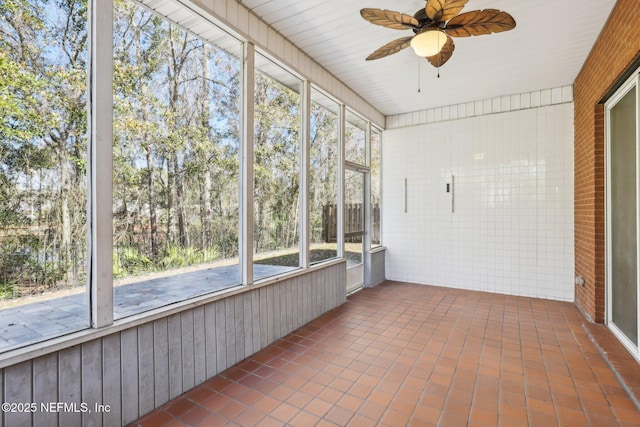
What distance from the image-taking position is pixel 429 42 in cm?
227

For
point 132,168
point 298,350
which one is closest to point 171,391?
point 298,350

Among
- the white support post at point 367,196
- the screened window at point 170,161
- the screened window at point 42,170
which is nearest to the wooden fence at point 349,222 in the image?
the white support post at point 367,196

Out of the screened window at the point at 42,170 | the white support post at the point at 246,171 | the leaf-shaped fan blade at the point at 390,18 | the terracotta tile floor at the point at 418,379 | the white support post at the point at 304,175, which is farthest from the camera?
the white support post at the point at 304,175

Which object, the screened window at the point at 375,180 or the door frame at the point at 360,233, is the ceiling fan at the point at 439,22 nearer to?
the door frame at the point at 360,233

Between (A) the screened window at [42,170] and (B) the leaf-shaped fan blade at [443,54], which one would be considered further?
(B) the leaf-shaped fan blade at [443,54]

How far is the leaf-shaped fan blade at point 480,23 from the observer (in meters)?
2.06

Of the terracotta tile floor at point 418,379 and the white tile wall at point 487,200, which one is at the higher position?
the white tile wall at point 487,200

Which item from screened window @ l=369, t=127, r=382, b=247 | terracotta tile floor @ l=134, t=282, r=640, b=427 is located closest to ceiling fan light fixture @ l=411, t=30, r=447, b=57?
terracotta tile floor @ l=134, t=282, r=640, b=427

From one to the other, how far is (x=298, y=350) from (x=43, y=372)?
1.82 meters

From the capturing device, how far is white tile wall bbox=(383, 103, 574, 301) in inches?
175

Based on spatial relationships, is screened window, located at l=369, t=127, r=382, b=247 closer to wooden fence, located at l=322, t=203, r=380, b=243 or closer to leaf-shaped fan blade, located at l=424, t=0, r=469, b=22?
wooden fence, located at l=322, t=203, r=380, b=243

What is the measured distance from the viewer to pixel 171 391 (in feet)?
7.00

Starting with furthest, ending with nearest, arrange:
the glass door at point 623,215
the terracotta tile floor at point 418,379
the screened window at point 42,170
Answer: the glass door at point 623,215
the terracotta tile floor at point 418,379
the screened window at point 42,170

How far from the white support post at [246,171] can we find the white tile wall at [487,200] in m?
3.51
